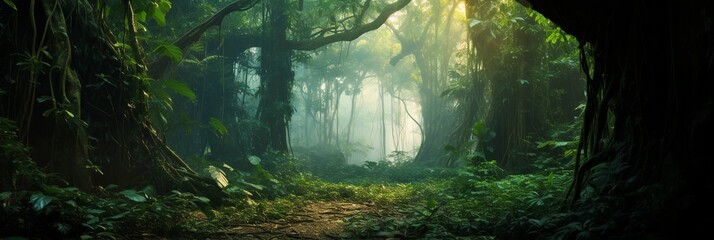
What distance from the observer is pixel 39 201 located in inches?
140

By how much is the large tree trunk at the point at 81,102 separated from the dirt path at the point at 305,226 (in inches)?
46.7

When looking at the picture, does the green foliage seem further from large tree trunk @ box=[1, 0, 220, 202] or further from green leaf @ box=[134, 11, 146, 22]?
green leaf @ box=[134, 11, 146, 22]

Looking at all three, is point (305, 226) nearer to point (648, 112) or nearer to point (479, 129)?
point (648, 112)

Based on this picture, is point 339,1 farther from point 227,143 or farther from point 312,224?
point 312,224

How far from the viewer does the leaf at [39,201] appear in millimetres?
3479

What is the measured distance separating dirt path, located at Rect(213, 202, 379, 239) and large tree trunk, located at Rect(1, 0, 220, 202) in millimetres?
1185

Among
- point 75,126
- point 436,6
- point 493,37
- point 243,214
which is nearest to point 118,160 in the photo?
point 75,126

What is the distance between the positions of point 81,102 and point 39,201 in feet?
8.12

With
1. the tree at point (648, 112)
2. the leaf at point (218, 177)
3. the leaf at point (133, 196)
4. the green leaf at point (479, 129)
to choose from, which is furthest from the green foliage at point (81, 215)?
the green leaf at point (479, 129)

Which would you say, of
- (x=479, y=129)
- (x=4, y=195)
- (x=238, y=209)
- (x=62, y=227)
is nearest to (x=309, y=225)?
(x=238, y=209)

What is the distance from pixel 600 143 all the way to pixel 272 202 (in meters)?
4.19

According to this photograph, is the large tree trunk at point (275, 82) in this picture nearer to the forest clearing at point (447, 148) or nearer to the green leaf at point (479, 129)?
the forest clearing at point (447, 148)

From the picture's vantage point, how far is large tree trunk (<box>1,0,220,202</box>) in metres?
4.86

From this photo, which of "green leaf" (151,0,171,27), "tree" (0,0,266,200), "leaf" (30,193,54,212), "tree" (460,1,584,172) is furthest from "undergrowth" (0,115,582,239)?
"green leaf" (151,0,171,27)
